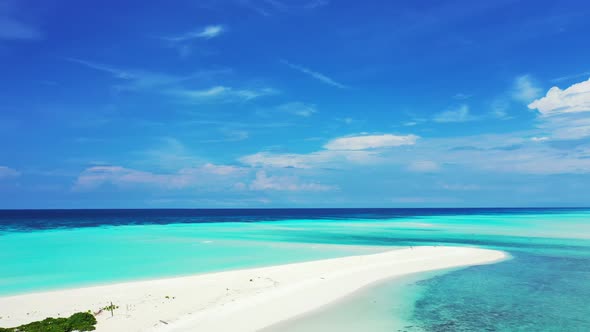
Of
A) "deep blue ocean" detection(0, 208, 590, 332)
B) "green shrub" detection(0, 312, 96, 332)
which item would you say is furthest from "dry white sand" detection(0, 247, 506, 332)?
"deep blue ocean" detection(0, 208, 590, 332)

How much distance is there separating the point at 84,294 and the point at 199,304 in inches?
174

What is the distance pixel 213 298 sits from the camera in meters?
12.3

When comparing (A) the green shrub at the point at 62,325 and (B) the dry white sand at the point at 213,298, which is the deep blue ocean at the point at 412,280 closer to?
(B) the dry white sand at the point at 213,298

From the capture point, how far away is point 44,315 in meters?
10.4

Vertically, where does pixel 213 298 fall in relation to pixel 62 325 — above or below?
below

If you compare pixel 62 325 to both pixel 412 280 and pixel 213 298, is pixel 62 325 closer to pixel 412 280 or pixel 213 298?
pixel 213 298

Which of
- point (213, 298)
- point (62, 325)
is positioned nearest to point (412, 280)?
point (213, 298)

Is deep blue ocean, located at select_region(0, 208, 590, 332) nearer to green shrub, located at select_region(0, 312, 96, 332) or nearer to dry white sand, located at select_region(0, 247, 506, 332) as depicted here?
dry white sand, located at select_region(0, 247, 506, 332)

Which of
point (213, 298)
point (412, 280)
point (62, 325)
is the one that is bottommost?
point (412, 280)

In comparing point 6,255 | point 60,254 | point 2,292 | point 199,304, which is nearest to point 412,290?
point 199,304

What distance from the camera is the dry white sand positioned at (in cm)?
995

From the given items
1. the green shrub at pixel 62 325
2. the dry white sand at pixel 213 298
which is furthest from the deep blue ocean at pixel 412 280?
the green shrub at pixel 62 325

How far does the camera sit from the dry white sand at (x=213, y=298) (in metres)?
9.95

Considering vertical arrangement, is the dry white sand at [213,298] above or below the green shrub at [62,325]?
below
